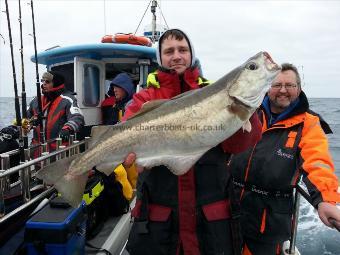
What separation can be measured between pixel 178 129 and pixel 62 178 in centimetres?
100

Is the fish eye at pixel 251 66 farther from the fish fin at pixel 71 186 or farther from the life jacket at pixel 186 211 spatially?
the fish fin at pixel 71 186

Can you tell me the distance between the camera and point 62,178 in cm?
264

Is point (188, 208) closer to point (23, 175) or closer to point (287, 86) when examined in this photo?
point (287, 86)

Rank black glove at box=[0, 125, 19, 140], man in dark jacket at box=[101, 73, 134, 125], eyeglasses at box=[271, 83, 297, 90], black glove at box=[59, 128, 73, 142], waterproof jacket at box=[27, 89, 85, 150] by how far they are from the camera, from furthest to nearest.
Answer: man in dark jacket at box=[101, 73, 134, 125] < waterproof jacket at box=[27, 89, 85, 150] < black glove at box=[59, 128, 73, 142] < black glove at box=[0, 125, 19, 140] < eyeglasses at box=[271, 83, 297, 90]

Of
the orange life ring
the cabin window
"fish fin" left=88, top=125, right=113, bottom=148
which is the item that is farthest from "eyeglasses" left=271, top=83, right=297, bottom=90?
the cabin window

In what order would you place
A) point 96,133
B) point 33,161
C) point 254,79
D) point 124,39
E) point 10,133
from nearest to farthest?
point 254,79, point 96,133, point 33,161, point 10,133, point 124,39

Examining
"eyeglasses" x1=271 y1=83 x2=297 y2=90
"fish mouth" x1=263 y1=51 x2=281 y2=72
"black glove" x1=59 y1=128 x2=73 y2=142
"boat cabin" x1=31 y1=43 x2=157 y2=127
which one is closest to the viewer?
"fish mouth" x1=263 y1=51 x2=281 y2=72

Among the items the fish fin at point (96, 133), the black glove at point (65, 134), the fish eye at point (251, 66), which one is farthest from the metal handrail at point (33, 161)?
the fish eye at point (251, 66)

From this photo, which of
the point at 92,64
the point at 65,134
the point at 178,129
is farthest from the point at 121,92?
the point at 178,129

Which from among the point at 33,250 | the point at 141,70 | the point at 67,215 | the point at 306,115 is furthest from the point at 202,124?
the point at 141,70

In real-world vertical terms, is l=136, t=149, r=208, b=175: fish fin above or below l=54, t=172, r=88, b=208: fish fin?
above

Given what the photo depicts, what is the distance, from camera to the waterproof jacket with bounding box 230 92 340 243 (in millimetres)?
3207

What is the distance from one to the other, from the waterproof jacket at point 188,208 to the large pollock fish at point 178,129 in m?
0.17

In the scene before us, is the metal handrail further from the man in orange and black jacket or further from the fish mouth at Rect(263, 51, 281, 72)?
the fish mouth at Rect(263, 51, 281, 72)
